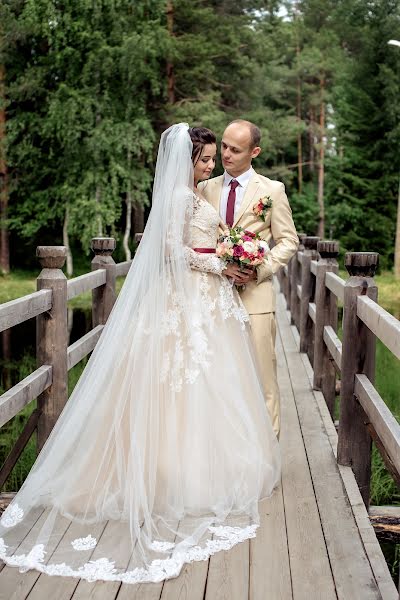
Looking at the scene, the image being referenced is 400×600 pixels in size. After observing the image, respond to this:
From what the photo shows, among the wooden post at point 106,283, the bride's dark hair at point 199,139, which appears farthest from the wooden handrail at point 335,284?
the wooden post at point 106,283

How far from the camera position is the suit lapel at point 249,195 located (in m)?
4.54

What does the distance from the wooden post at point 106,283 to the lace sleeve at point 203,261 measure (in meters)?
2.09

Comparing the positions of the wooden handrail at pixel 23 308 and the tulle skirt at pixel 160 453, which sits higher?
the wooden handrail at pixel 23 308

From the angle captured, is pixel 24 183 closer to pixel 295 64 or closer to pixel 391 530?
pixel 295 64

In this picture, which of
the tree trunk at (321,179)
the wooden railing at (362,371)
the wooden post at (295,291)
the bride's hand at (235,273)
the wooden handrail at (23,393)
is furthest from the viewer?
the tree trunk at (321,179)

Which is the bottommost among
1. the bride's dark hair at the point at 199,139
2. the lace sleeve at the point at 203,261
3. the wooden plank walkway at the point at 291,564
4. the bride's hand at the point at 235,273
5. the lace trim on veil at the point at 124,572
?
the wooden plank walkway at the point at 291,564

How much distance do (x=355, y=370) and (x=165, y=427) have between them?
1232mm

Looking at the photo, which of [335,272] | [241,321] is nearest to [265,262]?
[241,321]

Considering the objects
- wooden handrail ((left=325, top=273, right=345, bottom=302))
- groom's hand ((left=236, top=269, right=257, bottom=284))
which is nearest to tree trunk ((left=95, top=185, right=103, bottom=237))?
wooden handrail ((left=325, top=273, right=345, bottom=302))

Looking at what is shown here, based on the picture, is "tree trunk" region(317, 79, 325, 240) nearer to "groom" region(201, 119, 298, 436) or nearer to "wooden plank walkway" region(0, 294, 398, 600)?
"groom" region(201, 119, 298, 436)

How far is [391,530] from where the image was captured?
438 cm

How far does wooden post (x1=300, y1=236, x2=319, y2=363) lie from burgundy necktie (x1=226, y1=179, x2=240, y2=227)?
3.79 meters

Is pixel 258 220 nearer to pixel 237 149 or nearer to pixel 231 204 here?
pixel 231 204

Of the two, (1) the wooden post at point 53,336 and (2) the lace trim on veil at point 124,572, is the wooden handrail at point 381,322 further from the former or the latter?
(1) the wooden post at point 53,336
